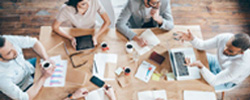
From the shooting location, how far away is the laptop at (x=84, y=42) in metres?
2.06

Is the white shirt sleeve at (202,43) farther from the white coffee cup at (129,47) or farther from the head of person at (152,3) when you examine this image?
the white coffee cup at (129,47)

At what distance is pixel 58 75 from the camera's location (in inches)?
75.4

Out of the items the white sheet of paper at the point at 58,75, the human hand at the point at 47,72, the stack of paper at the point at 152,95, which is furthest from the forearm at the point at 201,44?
the human hand at the point at 47,72

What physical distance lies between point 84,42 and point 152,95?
89 centimetres

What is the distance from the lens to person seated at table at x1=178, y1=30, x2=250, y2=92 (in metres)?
1.74

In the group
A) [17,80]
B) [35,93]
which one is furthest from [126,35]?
[17,80]

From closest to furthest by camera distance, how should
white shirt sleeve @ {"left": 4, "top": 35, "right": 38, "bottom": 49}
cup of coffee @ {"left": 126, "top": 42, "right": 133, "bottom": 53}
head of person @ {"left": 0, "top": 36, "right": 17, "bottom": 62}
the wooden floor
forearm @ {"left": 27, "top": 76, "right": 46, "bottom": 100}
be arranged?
head of person @ {"left": 0, "top": 36, "right": 17, "bottom": 62}, forearm @ {"left": 27, "top": 76, "right": 46, "bottom": 100}, white shirt sleeve @ {"left": 4, "top": 35, "right": 38, "bottom": 49}, cup of coffee @ {"left": 126, "top": 42, "right": 133, "bottom": 53}, the wooden floor

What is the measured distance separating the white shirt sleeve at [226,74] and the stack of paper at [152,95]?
1.42 feet

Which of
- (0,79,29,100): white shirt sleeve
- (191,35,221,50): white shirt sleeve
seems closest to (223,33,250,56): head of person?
(191,35,221,50): white shirt sleeve

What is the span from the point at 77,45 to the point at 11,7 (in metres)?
2.08

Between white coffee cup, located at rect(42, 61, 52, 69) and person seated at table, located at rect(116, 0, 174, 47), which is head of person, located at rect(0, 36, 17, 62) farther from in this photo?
person seated at table, located at rect(116, 0, 174, 47)

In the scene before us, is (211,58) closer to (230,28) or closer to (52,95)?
(230,28)

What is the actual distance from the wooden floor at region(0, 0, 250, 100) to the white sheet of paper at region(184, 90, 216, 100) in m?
1.57

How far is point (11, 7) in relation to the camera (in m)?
3.39
